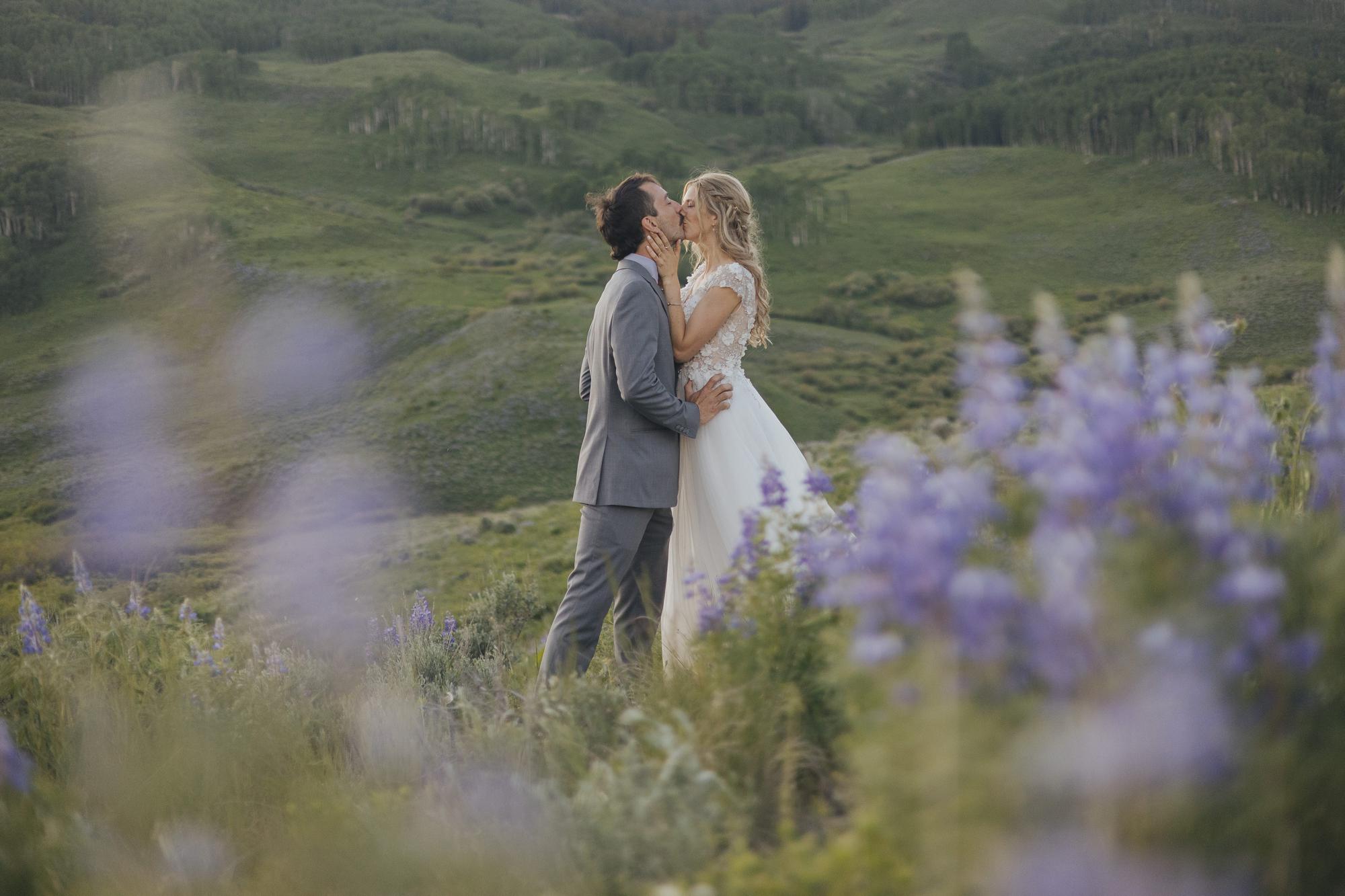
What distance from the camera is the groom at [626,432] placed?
5.44 meters

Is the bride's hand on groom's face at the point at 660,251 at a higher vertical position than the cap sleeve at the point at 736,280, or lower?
higher

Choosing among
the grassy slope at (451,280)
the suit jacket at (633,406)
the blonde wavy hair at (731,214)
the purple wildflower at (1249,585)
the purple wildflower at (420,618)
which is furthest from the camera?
the grassy slope at (451,280)

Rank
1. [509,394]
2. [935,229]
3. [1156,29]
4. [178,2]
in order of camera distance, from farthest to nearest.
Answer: [1156,29] → [178,2] → [935,229] → [509,394]

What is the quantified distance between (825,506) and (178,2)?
18025 centimetres

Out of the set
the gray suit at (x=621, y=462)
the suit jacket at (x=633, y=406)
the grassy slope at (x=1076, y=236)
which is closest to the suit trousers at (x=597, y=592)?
the gray suit at (x=621, y=462)

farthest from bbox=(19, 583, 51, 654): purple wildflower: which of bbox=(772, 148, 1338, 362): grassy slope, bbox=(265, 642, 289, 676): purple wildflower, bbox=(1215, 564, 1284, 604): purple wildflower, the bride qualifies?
bbox=(772, 148, 1338, 362): grassy slope

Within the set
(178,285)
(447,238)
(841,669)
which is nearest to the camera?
(841,669)

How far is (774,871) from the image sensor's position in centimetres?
252

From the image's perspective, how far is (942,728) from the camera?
6.55ft

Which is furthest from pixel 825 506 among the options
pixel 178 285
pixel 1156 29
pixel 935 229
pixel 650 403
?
pixel 1156 29

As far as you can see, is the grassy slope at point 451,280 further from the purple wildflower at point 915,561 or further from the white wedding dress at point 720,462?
the purple wildflower at point 915,561

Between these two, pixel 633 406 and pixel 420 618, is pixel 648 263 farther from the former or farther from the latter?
pixel 420 618

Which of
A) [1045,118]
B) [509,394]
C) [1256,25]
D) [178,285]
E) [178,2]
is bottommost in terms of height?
[509,394]

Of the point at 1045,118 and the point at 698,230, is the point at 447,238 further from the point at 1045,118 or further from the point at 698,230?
the point at 698,230
